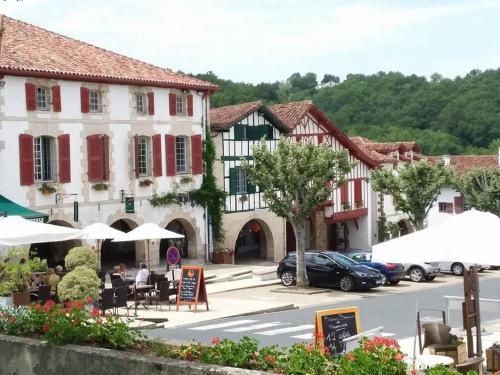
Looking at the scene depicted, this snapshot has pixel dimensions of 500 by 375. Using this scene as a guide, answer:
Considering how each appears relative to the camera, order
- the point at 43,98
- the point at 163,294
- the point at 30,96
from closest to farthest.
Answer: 1. the point at 163,294
2. the point at 30,96
3. the point at 43,98

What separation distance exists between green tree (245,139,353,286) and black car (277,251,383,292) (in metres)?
0.56

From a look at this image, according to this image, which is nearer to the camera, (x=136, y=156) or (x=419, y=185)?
(x=136, y=156)

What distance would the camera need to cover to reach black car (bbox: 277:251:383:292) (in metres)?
26.8

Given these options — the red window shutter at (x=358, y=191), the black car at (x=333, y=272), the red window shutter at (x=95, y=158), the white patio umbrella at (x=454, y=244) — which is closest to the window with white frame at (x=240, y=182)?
the black car at (x=333, y=272)

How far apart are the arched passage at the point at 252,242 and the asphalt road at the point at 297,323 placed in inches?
485

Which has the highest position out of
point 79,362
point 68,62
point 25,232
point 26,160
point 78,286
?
point 68,62

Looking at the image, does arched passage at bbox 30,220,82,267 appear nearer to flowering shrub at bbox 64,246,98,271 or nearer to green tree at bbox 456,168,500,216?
flowering shrub at bbox 64,246,98,271

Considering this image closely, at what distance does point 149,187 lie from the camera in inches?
1223

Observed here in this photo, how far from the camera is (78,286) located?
58.1ft

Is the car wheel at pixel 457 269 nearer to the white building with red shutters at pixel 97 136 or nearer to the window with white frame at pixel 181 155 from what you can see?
the white building with red shutters at pixel 97 136

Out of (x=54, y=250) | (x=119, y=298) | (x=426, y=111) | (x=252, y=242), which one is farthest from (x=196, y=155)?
(x=426, y=111)

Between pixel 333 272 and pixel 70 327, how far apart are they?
19.0m

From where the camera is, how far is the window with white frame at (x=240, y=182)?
35.3m

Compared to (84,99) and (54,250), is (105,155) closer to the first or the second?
(84,99)
